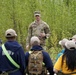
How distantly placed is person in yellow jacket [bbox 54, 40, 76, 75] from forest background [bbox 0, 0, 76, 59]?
379 inches

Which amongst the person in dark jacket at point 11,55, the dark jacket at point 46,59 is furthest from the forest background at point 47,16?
the person in dark jacket at point 11,55

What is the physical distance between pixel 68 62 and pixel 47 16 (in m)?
10.7

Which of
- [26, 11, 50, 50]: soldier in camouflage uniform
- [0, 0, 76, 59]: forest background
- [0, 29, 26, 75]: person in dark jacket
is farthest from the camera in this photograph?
[0, 0, 76, 59]: forest background

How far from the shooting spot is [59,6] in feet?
61.2

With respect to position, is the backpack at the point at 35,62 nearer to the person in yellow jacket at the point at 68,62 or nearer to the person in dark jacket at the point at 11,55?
the person in dark jacket at the point at 11,55

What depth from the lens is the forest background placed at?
18328 millimetres

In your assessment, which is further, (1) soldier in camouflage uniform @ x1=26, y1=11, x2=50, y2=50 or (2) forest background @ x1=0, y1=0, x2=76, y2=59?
(2) forest background @ x1=0, y1=0, x2=76, y2=59

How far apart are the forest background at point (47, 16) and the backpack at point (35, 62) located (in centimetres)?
902

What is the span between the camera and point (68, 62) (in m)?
8.02

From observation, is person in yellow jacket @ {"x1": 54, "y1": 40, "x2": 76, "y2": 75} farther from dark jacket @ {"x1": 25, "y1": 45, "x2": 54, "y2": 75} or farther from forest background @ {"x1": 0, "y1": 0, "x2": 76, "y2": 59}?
forest background @ {"x1": 0, "y1": 0, "x2": 76, "y2": 59}

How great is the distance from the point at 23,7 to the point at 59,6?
180 cm

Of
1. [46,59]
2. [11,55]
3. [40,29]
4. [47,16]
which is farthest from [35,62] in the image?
[47,16]

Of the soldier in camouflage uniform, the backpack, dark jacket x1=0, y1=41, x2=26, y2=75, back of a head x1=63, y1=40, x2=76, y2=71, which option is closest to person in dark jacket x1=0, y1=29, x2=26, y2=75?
dark jacket x1=0, y1=41, x2=26, y2=75

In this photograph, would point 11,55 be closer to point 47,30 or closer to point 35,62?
point 35,62
